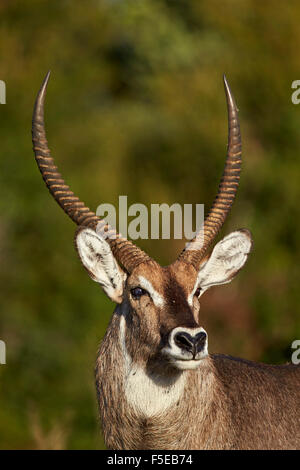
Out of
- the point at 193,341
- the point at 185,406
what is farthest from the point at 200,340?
the point at 185,406

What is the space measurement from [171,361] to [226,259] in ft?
3.80

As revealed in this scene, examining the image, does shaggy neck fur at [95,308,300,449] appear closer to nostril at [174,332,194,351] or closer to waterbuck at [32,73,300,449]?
waterbuck at [32,73,300,449]

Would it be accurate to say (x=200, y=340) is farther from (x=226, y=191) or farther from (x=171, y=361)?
(x=226, y=191)

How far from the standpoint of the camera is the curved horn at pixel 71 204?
6.93 m

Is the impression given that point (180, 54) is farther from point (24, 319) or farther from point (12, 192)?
point (24, 319)

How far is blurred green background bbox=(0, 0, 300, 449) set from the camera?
20766 mm

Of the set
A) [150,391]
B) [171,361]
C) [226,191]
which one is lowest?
[150,391]

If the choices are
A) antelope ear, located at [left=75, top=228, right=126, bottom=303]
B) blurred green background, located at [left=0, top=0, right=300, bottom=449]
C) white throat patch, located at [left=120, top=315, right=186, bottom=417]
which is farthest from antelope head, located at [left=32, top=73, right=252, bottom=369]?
blurred green background, located at [left=0, top=0, right=300, bottom=449]

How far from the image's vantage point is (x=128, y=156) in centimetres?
2556

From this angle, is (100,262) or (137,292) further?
(100,262)

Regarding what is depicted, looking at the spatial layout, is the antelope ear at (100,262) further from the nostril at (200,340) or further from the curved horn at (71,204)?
the nostril at (200,340)

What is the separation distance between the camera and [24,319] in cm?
2209

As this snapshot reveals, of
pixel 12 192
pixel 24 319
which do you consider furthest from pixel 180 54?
pixel 24 319

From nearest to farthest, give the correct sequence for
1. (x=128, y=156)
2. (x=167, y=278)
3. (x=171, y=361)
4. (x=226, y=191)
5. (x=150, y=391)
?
(x=171, y=361)
(x=150, y=391)
(x=167, y=278)
(x=226, y=191)
(x=128, y=156)
